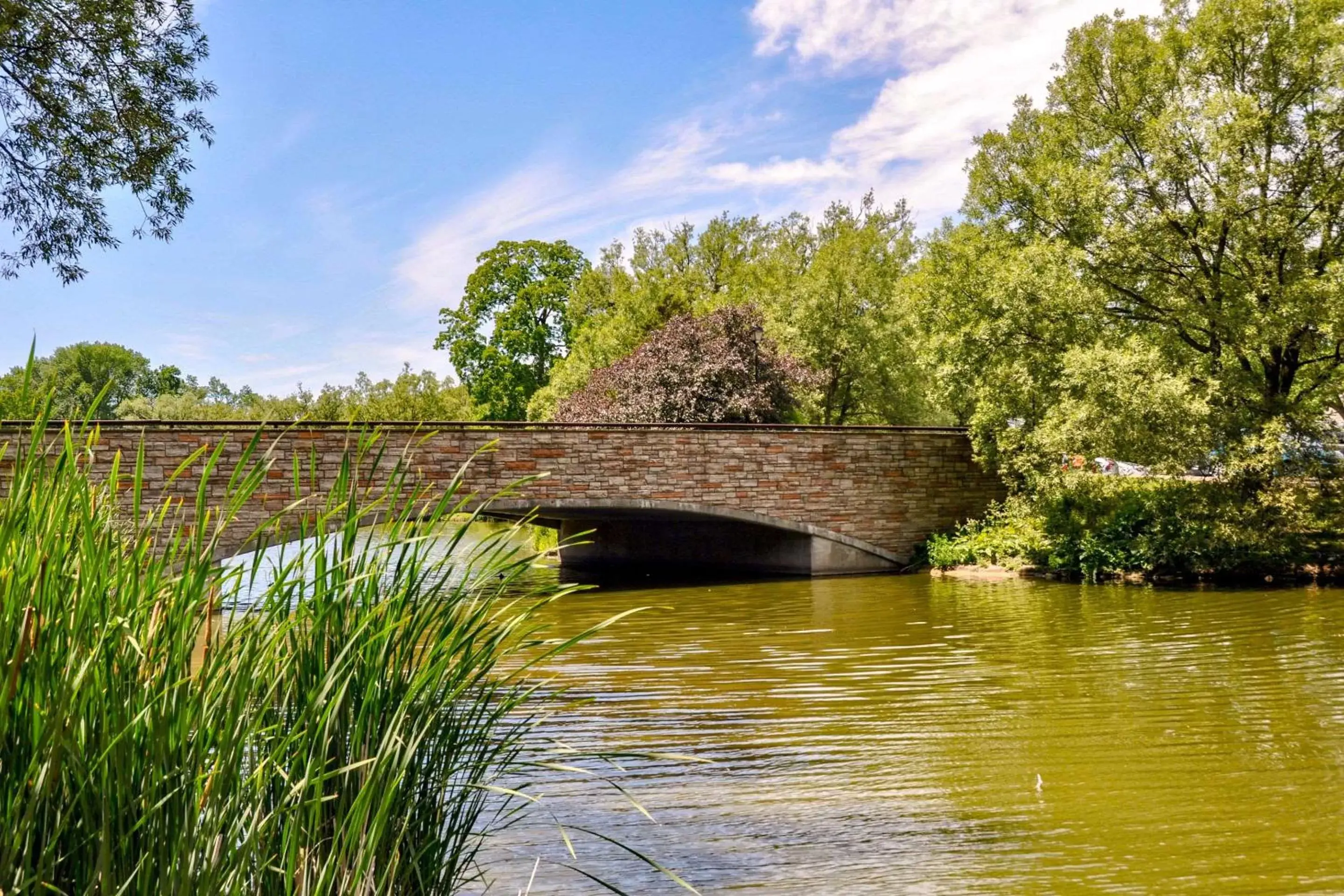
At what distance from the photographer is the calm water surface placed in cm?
501

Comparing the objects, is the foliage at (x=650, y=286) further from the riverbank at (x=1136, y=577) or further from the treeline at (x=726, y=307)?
the riverbank at (x=1136, y=577)

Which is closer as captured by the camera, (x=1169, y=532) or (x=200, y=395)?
(x=1169, y=532)

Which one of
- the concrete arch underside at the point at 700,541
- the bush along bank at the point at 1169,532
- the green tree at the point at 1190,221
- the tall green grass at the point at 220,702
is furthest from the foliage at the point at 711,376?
the tall green grass at the point at 220,702

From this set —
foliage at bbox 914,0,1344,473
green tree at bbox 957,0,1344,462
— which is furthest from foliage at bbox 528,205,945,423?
green tree at bbox 957,0,1344,462

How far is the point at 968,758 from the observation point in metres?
6.90

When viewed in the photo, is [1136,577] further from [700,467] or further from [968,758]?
[968,758]

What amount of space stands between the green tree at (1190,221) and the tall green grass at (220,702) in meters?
14.9

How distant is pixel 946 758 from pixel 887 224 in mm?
24693

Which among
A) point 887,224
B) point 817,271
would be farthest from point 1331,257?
point 887,224

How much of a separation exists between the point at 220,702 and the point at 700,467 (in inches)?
650

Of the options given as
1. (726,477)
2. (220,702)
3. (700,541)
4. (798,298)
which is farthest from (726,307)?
(220,702)

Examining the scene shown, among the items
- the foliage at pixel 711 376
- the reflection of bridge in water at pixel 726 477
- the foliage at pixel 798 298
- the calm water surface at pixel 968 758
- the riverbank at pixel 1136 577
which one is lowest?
the calm water surface at pixel 968 758

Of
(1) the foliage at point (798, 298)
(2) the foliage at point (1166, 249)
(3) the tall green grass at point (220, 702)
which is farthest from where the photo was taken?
(1) the foliage at point (798, 298)

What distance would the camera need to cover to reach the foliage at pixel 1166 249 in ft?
52.0
